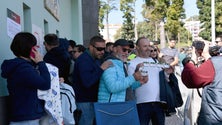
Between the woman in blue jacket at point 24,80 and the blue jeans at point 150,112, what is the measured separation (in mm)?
2236

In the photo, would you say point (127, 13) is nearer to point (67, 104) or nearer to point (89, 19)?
point (89, 19)

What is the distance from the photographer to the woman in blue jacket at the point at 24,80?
411 centimetres

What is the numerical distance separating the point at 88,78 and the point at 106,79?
0.77 ft

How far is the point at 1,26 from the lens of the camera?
4887 millimetres

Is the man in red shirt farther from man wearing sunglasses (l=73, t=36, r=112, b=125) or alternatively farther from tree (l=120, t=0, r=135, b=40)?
tree (l=120, t=0, r=135, b=40)

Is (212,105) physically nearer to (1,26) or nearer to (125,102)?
(125,102)

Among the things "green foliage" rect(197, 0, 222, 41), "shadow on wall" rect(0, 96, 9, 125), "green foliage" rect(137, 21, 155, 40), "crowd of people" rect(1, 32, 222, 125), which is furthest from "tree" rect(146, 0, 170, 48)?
"green foliage" rect(137, 21, 155, 40)

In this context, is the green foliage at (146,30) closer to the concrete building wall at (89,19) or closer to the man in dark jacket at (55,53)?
the concrete building wall at (89,19)

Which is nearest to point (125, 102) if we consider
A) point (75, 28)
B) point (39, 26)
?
point (39, 26)

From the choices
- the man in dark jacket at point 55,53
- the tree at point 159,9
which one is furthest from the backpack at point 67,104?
the tree at point 159,9

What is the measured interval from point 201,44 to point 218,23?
42.8 meters

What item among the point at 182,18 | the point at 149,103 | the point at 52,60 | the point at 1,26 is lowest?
the point at 149,103

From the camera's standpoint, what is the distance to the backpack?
16.0ft

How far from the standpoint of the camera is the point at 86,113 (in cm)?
541
